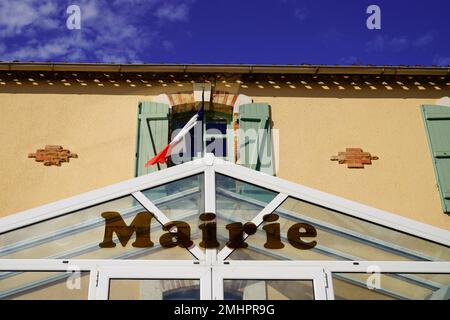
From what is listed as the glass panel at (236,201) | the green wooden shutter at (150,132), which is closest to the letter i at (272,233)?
the glass panel at (236,201)

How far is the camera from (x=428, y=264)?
3.56m

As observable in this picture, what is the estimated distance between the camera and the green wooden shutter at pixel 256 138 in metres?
6.67

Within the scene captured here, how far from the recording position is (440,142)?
22.8ft

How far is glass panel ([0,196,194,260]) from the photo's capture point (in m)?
3.48

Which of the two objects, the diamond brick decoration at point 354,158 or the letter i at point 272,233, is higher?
the diamond brick decoration at point 354,158

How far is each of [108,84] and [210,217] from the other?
4517mm

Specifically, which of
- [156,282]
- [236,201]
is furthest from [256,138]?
[156,282]

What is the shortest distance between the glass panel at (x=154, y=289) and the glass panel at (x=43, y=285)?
0.24 metres

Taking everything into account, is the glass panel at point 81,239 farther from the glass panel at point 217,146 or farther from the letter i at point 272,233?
the glass panel at point 217,146

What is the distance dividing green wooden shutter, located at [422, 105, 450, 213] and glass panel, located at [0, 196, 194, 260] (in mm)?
4744

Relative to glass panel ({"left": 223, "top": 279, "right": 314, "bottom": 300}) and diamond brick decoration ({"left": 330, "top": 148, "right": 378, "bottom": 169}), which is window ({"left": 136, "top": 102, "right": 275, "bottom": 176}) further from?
glass panel ({"left": 223, "top": 279, "right": 314, "bottom": 300})

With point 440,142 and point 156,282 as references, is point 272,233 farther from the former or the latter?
point 440,142
